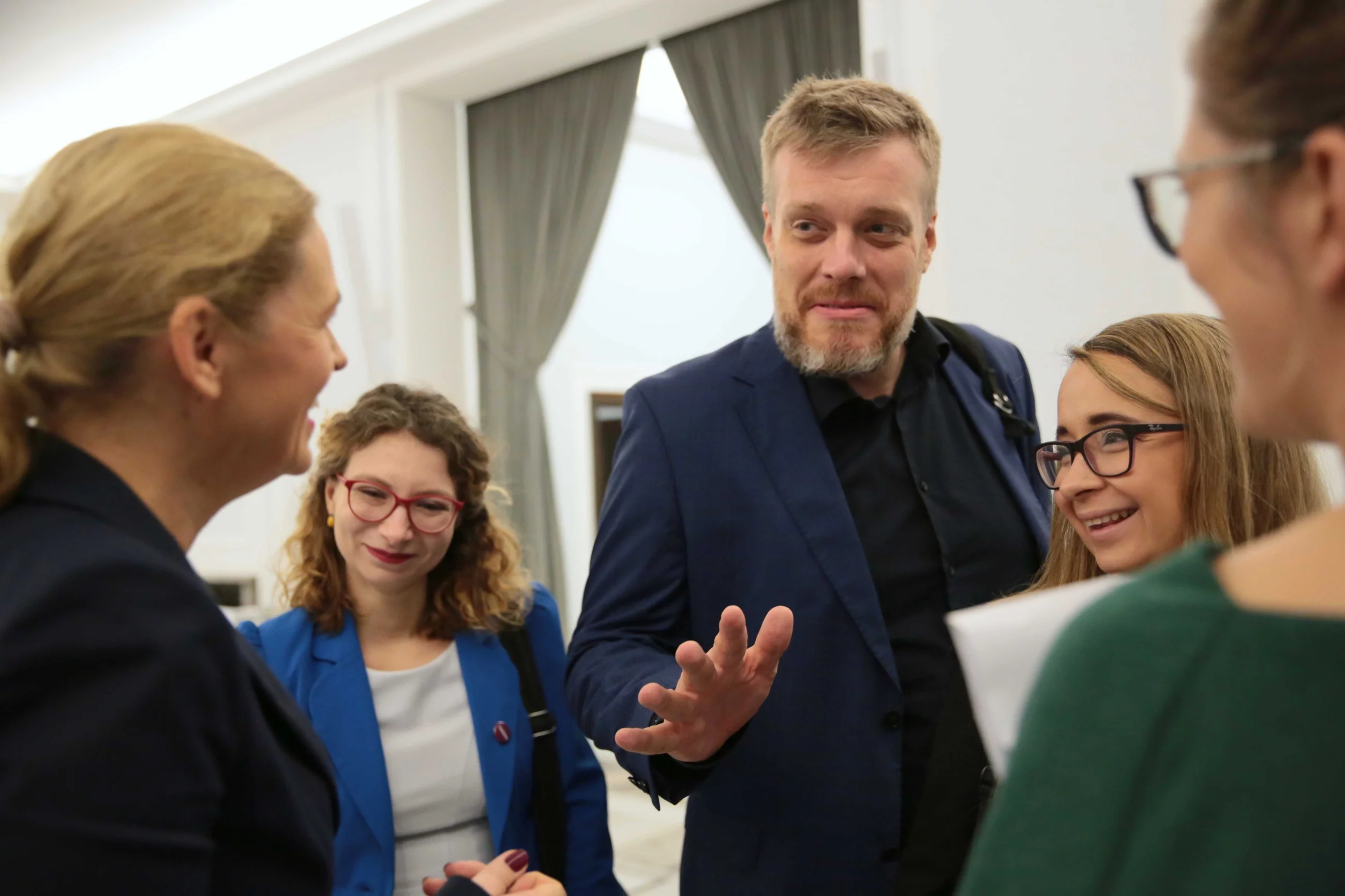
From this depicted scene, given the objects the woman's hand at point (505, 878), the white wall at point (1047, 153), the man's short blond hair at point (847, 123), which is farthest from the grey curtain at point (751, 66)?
the woman's hand at point (505, 878)

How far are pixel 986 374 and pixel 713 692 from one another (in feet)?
3.35

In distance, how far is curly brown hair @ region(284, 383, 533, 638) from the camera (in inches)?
91.9

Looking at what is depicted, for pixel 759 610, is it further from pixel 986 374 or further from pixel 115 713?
pixel 115 713

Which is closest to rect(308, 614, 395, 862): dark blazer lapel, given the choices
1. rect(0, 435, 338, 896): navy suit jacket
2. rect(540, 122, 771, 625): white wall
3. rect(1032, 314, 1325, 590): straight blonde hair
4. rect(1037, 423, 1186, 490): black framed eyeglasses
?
rect(0, 435, 338, 896): navy suit jacket

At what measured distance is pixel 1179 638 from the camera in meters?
0.52

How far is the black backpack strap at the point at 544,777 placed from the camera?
2.14 meters

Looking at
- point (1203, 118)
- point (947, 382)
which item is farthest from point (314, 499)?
point (1203, 118)

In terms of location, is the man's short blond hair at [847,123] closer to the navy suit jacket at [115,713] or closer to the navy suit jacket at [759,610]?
the navy suit jacket at [759,610]

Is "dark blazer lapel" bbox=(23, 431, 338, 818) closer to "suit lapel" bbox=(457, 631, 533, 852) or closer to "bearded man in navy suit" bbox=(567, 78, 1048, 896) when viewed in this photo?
"bearded man in navy suit" bbox=(567, 78, 1048, 896)

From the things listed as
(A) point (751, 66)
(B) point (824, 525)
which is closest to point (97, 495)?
(B) point (824, 525)

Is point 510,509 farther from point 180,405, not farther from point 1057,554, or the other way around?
point 180,405

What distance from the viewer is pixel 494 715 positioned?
220 cm

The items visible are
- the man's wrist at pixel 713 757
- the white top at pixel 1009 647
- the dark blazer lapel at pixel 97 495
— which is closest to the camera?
the white top at pixel 1009 647

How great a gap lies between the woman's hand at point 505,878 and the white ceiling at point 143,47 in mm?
4901
